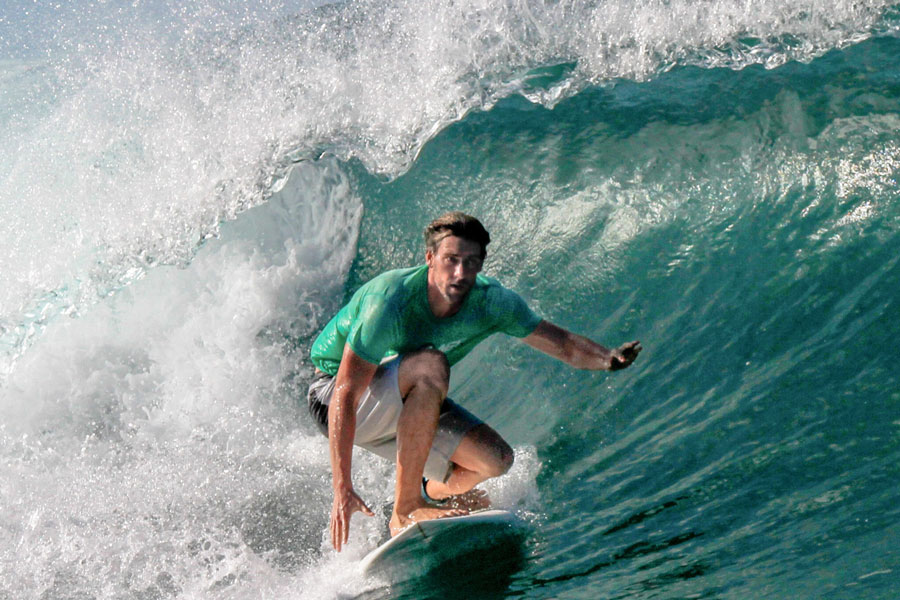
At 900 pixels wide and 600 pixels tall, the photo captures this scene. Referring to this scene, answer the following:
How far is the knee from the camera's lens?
323 centimetres

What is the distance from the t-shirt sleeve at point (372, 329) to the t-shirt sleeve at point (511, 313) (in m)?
0.37

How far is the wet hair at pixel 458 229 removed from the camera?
2998 mm

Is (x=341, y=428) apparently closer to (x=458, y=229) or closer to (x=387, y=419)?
(x=387, y=419)

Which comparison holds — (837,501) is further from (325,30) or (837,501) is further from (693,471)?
(325,30)

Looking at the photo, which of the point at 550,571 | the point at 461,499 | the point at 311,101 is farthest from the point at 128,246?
the point at 550,571

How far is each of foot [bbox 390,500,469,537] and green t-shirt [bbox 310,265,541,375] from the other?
1.85ft

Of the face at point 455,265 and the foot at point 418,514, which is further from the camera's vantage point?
the foot at point 418,514

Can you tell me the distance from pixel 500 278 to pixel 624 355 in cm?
209

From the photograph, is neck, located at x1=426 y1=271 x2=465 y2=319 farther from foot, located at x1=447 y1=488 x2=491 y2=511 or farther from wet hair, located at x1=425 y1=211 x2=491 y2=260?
foot, located at x1=447 y1=488 x2=491 y2=511

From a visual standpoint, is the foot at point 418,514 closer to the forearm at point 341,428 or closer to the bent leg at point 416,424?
the bent leg at point 416,424

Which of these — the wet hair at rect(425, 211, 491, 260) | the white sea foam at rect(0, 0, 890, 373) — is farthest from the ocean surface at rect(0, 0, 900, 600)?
the wet hair at rect(425, 211, 491, 260)

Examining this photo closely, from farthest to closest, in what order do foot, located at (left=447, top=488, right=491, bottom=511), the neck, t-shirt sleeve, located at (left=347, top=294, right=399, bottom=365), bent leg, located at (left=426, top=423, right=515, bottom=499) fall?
foot, located at (left=447, top=488, right=491, bottom=511) → bent leg, located at (left=426, top=423, right=515, bottom=499) → the neck → t-shirt sleeve, located at (left=347, top=294, right=399, bottom=365)

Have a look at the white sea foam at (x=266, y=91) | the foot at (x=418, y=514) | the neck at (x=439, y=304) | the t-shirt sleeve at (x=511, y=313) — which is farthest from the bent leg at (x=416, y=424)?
the white sea foam at (x=266, y=91)

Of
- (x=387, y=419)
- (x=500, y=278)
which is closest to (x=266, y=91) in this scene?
(x=500, y=278)
